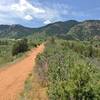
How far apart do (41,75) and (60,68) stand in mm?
3863

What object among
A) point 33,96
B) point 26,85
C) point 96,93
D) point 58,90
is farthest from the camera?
point 26,85

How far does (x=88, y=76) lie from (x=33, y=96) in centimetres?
971

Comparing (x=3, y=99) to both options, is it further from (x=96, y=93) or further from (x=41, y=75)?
(x=96, y=93)

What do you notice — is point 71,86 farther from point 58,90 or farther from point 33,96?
point 33,96

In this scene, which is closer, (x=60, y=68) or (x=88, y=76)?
(x=88, y=76)

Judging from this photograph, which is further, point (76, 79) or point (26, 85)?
point (26, 85)

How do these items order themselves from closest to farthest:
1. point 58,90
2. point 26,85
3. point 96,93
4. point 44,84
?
point 96,93 < point 58,90 < point 44,84 < point 26,85

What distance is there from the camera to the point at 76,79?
1528 cm

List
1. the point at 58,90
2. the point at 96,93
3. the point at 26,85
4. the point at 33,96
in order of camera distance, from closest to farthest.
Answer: the point at 96,93
the point at 58,90
the point at 33,96
the point at 26,85

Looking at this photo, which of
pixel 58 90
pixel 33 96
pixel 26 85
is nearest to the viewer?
pixel 58 90

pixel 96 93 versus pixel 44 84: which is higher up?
pixel 96 93

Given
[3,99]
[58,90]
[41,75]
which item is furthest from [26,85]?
[58,90]

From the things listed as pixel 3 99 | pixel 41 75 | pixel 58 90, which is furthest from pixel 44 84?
pixel 58 90

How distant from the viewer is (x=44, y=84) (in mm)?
27375
